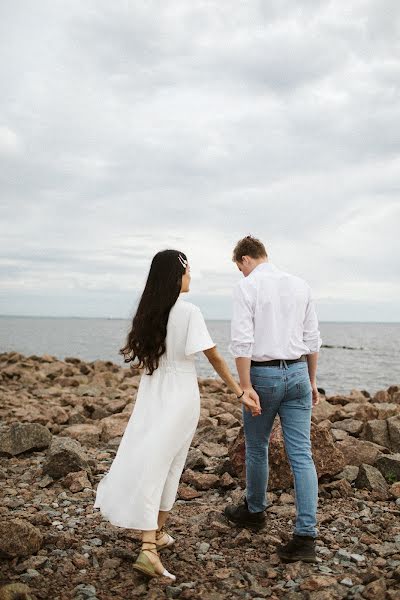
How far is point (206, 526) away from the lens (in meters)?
5.43

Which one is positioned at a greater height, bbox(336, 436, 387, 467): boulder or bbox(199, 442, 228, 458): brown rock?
bbox(336, 436, 387, 467): boulder

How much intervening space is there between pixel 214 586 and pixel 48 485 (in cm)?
312

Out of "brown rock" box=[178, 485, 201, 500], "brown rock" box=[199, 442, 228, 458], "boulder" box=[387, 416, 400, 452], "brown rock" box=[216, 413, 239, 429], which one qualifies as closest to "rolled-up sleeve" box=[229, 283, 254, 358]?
"brown rock" box=[178, 485, 201, 500]

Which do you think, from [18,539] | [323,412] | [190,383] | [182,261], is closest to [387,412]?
[323,412]

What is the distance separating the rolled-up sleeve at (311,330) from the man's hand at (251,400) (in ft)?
2.29

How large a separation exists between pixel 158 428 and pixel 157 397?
233mm

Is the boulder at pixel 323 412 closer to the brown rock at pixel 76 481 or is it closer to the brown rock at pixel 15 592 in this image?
the brown rock at pixel 76 481

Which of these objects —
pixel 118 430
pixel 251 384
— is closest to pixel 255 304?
pixel 251 384

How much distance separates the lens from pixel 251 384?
4688 millimetres

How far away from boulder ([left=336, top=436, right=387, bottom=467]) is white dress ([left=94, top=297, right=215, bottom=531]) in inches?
132

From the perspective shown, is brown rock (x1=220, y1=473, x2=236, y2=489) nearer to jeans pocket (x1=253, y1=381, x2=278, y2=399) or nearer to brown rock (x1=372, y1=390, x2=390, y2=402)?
jeans pocket (x1=253, y1=381, x2=278, y2=399)

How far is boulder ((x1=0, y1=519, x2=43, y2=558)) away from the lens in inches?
182

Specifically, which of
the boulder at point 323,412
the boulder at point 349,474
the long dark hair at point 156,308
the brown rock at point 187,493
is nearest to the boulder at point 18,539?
the long dark hair at point 156,308

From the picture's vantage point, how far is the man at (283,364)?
4.62 m
